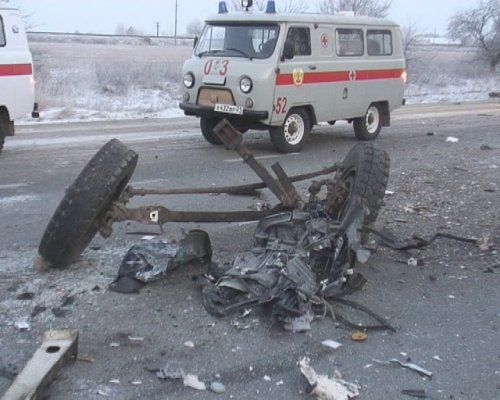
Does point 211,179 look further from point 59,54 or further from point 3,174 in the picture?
point 59,54

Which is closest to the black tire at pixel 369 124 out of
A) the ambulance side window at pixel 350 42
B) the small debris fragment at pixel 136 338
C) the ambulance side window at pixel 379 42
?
the ambulance side window at pixel 379 42

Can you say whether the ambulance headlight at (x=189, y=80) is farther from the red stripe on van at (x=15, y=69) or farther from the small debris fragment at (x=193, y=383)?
the small debris fragment at (x=193, y=383)

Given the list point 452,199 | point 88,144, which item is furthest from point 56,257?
point 88,144

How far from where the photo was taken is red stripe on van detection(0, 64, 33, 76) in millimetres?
9938

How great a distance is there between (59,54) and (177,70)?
1363 centimetres

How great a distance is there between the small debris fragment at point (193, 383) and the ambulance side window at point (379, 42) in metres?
9.84

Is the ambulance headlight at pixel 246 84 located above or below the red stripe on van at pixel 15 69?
below

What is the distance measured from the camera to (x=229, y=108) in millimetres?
10414

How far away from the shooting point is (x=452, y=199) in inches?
294

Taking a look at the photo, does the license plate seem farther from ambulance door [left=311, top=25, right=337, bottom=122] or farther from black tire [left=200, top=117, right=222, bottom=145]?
ambulance door [left=311, top=25, right=337, bottom=122]

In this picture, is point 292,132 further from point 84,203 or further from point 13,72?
point 84,203

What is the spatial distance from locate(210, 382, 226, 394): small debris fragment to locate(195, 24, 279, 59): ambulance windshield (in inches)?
300

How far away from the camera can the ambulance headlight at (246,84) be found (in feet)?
33.2

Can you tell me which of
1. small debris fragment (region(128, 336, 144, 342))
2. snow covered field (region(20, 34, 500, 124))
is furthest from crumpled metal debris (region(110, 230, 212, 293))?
snow covered field (region(20, 34, 500, 124))
